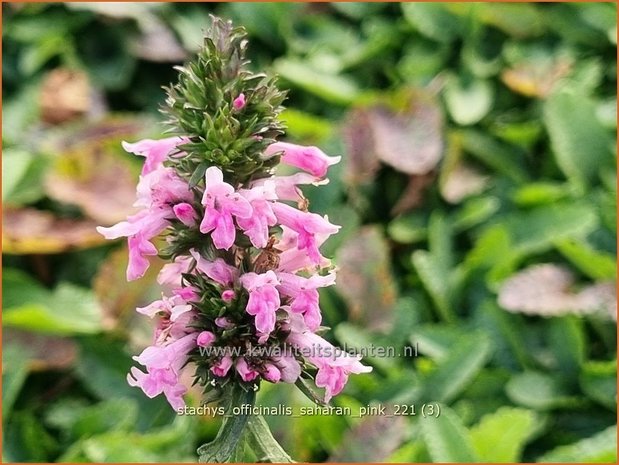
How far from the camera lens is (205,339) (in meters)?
0.76

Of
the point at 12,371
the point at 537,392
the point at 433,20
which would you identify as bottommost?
the point at 12,371

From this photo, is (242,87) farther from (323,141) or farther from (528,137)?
(528,137)

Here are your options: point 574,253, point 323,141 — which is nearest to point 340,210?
point 323,141

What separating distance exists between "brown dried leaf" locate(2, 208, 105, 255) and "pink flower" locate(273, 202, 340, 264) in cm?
140

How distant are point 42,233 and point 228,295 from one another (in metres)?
1.48

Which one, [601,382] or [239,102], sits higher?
[239,102]

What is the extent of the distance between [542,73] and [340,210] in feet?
2.78

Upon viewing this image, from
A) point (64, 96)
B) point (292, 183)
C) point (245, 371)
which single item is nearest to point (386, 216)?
point (64, 96)

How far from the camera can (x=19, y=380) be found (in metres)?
1.81

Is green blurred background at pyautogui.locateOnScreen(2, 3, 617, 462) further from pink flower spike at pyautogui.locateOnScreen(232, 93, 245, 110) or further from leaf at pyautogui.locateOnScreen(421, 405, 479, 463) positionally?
pink flower spike at pyautogui.locateOnScreen(232, 93, 245, 110)

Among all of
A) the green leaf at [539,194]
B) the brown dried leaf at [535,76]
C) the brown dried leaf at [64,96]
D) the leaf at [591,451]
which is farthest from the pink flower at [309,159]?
the brown dried leaf at [64,96]

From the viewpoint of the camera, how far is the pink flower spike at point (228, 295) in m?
0.74

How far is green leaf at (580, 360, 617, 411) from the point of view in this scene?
183 centimetres

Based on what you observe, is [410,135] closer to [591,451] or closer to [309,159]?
[591,451]
